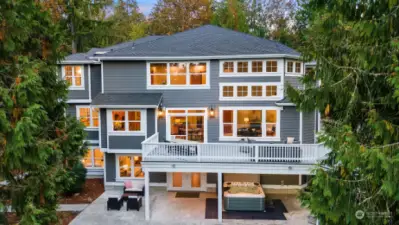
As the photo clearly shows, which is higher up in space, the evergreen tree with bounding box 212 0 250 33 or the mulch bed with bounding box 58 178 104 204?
the evergreen tree with bounding box 212 0 250 33

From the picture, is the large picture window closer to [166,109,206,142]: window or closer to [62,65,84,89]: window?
[166,109,206,142]: window

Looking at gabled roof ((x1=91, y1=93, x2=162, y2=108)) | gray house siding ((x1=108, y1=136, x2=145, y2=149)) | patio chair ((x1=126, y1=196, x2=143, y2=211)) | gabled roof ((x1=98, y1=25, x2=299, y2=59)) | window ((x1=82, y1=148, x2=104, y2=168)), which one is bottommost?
patio chair ((x1=126, y1=196, x2=143, y2=211))

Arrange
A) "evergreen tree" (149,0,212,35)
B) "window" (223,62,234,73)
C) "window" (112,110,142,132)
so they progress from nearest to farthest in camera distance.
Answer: "window" (223,62,234,73) < "window" (112,110,142,132) < "evergreen tree" (149,0,212,35)

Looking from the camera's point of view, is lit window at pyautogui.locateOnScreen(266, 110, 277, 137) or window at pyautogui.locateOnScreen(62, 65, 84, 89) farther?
window at pyautogui.locateOnScreen(62, 65, 84, 89)

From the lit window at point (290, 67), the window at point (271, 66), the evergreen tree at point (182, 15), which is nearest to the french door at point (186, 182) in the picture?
the window at point (271, 66)

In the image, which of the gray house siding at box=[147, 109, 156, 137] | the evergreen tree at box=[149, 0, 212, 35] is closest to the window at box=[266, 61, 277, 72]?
the gray house siding at box=[147, 109, 156, 137]

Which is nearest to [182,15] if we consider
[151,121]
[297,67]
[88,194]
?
[297,67]

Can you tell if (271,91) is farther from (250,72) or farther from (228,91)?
(228,91)

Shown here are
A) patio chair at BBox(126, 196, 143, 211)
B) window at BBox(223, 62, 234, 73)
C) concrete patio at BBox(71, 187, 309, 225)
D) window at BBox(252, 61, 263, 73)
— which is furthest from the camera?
window at BBox(223, 62, 234, 73)

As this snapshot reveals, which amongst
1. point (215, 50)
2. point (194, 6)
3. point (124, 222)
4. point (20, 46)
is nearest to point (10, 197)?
point (20, 46)
